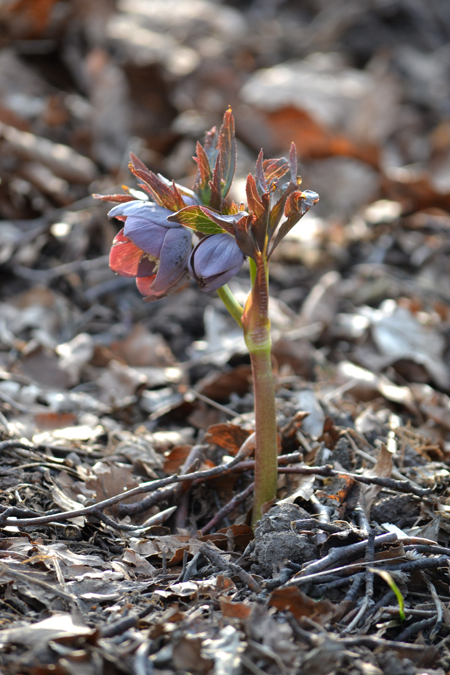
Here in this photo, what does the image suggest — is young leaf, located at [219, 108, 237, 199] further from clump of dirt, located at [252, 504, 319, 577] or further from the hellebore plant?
clump of dirt, located at [252, 504, 319, 577]

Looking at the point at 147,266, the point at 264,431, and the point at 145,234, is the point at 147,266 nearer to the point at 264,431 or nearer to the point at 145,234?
the point at 145,234

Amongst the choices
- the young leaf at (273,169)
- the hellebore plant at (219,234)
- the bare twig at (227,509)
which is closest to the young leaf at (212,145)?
the hellebore plant at (219,234)

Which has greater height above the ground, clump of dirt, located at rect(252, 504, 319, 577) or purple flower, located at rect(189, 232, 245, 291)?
purple flower, located at rect(189, 232, 245, 291)

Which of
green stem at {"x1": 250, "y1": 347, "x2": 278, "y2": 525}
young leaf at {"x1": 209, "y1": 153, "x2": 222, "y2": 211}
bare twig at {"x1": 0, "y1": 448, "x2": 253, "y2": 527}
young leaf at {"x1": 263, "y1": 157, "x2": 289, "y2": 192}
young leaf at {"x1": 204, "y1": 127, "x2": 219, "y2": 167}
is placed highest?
young leaf at {"x1": 204, "y1": 127, "x2": 219, "y2": 167}

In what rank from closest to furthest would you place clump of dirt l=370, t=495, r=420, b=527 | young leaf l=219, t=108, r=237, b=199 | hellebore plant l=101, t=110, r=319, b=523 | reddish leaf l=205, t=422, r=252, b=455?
1. hellebore plant l=101, t=110, r=319, b=523
2. young leaf l=219, t=108, r=237, b=199
3. clump of dirt l=370, t=495, r=420, b=527
4. reddish leaf l=205, t=422, r=252, b=455

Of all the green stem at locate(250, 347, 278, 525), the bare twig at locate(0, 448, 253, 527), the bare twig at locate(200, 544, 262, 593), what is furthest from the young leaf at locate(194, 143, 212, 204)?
the bare twig at locate(200, 544, 262, 593)

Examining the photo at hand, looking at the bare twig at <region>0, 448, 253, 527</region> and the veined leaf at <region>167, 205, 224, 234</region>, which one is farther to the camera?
the bare twig at <region>0, 448, 253, 527</region>

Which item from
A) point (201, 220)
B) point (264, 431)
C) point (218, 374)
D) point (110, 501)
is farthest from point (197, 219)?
point (218, 374)
